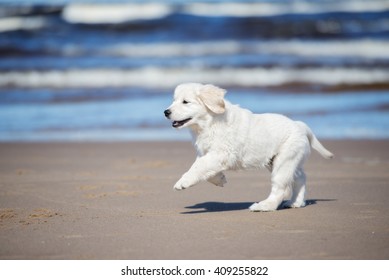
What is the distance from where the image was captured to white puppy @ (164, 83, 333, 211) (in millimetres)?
7031

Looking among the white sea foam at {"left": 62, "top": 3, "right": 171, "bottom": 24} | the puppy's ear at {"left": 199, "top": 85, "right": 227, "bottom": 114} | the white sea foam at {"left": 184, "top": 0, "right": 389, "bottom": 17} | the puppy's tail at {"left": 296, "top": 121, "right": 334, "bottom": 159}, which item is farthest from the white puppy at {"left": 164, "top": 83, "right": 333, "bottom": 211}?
the white sea foam at {"left": 62, "top": 3, "right": 171, "bottom": 24}

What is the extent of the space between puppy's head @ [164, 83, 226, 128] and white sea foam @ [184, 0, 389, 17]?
23.5 m

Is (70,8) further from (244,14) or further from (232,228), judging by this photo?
(232,228)

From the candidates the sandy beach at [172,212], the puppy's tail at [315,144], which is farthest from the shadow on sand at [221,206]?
the puppy's tail at [315,144]

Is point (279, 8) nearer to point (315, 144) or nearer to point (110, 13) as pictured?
point (110, 13)

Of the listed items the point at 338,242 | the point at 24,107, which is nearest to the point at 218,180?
the point at 338,242

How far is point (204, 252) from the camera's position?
532 centimetres

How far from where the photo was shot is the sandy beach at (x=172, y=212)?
545 cm

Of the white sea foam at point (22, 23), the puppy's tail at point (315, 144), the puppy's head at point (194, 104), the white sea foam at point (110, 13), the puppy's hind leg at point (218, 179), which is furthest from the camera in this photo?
the white sea foam at point (110, 13)

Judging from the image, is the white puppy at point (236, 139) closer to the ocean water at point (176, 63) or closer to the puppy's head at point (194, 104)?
the puppy's head at point (194, 104)

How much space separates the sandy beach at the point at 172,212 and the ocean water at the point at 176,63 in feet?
10.5

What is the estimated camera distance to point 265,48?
26109 mm

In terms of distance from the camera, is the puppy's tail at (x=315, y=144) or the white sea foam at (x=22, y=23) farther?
the white sea foam at (x=22, y=23)

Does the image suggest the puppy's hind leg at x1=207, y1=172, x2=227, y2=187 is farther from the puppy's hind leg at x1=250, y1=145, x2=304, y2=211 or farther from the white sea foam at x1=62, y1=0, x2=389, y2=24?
the white sea foam at x1=62, y1=0, x2=389, y2=24
